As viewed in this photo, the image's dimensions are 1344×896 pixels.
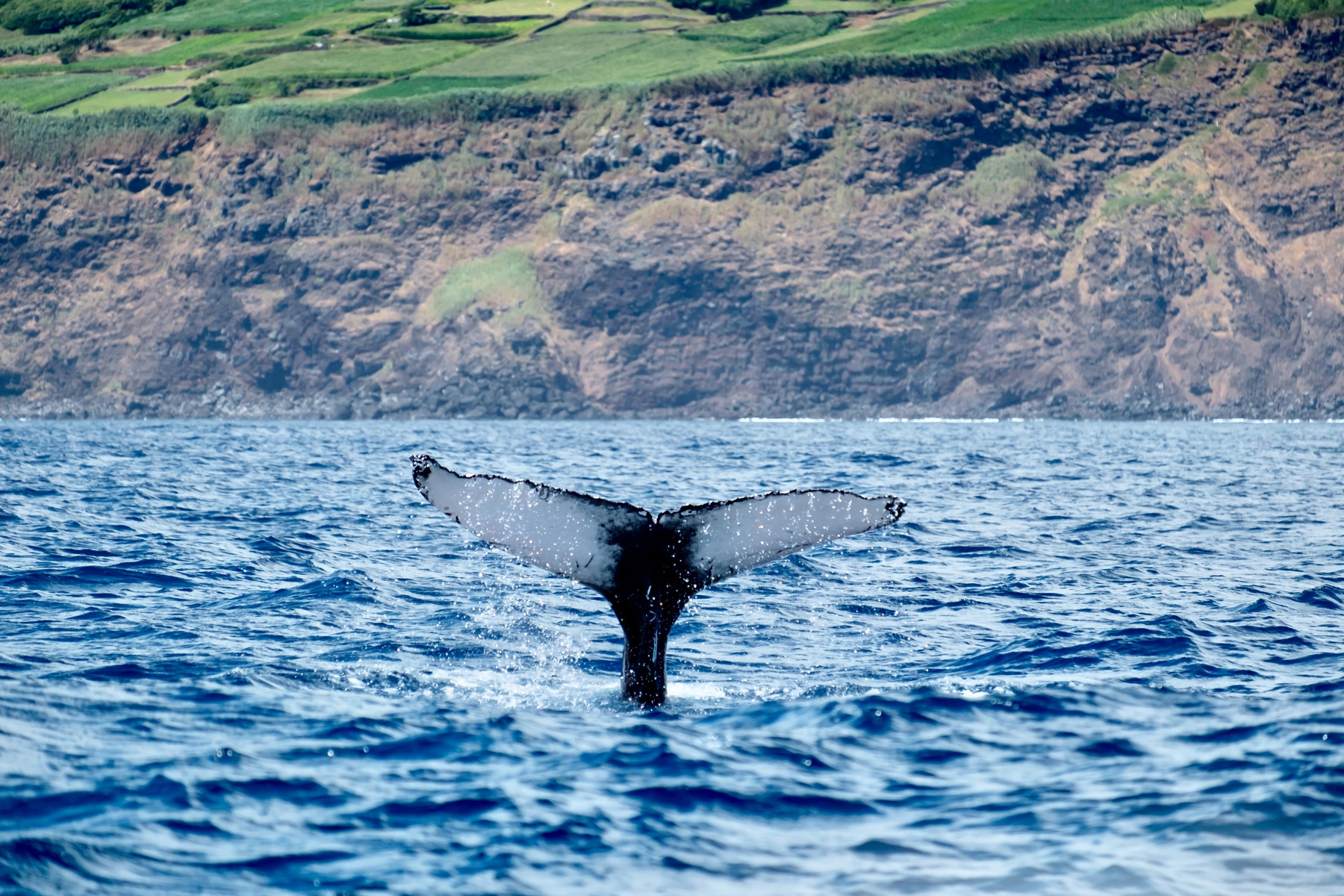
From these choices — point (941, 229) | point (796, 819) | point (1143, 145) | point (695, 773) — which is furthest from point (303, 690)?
point (1143, 145)

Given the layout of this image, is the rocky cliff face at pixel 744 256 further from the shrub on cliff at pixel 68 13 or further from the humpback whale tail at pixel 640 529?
the humpback whale tail at pixel 640 529

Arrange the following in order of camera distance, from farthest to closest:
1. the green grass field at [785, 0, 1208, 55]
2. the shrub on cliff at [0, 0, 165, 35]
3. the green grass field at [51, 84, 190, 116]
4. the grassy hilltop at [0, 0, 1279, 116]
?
the shrub on cliff at [0, 0, 165, 35], the grassy hilltop at [0, 0, 1279, 116], the green grass field at [785, 0, 1208, 55], the green grass field at [51, 84, 190, 116]

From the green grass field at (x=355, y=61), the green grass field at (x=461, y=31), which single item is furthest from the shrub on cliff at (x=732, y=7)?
the green grass field at (x=355, y=61)

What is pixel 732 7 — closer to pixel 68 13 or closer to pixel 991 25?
pixel 991 25

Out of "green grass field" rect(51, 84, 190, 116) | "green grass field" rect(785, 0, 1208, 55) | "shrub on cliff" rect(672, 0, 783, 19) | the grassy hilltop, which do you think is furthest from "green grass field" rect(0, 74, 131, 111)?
"green grass field" rect(785, 0, 1208, 55)

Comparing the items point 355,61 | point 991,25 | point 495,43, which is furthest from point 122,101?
point 991,25

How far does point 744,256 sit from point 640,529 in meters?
111

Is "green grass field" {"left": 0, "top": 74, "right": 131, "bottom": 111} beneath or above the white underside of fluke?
above

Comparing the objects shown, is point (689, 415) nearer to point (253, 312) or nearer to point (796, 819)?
point (253, 312)

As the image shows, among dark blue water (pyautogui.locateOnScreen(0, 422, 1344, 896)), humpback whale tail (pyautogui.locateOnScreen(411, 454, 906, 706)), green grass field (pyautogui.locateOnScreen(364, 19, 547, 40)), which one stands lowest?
dark blue water (pyautogui.locateOnScreen(0, 422, 1344, 896))

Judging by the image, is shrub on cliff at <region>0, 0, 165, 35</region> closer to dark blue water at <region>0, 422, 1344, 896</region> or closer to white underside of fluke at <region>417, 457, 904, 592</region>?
dark blue water at <region>0, 422, 1344, 896</region>

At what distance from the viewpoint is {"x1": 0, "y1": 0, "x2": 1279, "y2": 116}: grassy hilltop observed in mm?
132125

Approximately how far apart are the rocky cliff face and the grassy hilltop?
665cm

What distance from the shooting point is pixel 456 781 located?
28.0 feet
